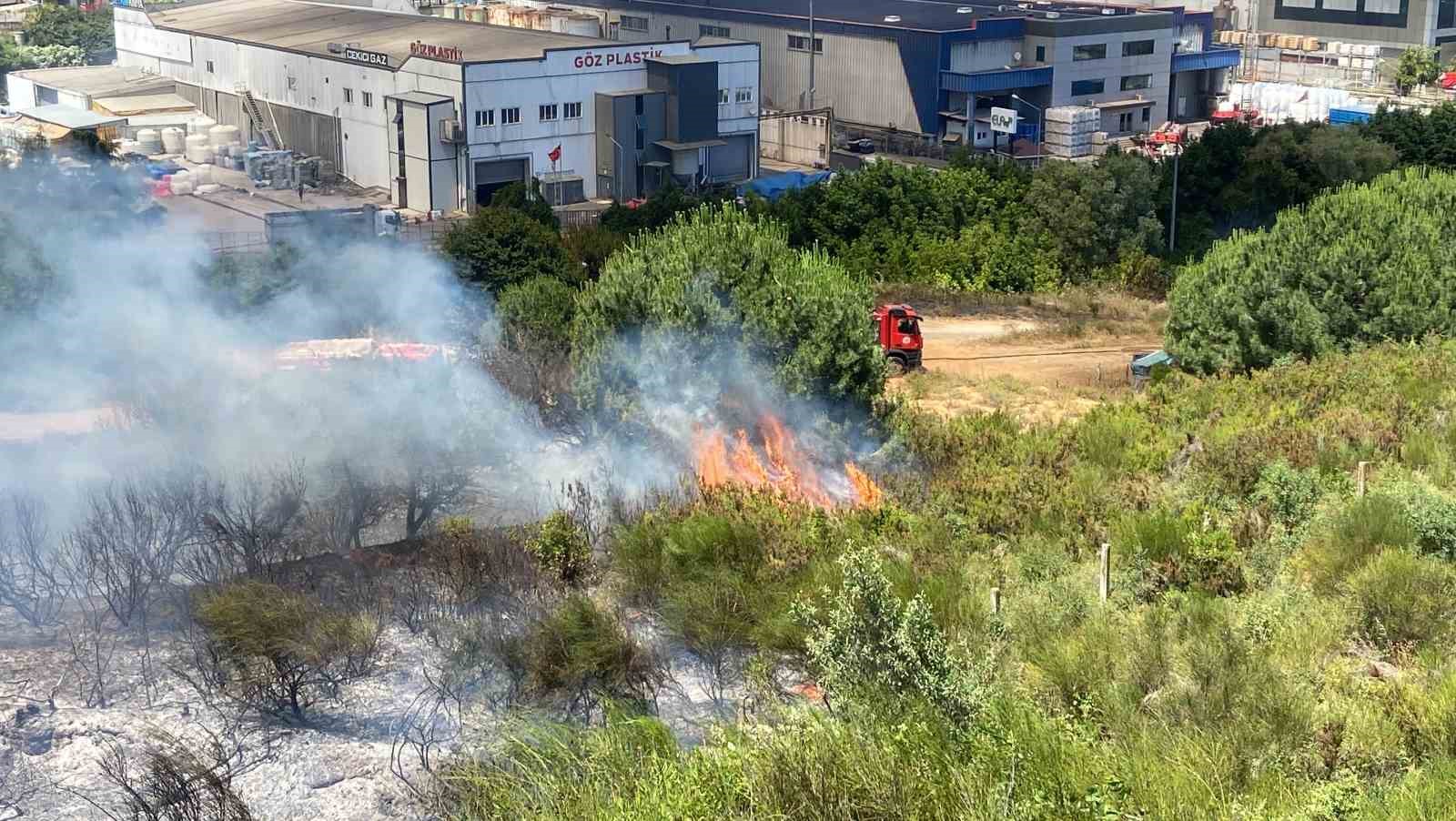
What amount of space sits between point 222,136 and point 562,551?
4562 cm

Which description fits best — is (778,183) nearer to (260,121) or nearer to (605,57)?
(605,57)

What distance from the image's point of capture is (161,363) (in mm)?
23141

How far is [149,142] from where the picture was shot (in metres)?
58.2

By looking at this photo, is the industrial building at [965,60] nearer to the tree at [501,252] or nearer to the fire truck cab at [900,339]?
the fire truck cab at [900,339]

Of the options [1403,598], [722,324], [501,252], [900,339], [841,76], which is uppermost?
[841,76]

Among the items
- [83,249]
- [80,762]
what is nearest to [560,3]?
[83,249]

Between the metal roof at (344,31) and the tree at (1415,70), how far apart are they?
150 ft

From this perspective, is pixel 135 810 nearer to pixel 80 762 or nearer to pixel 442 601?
pixel 80 762

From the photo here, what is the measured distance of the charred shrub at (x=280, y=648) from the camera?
14805 mm

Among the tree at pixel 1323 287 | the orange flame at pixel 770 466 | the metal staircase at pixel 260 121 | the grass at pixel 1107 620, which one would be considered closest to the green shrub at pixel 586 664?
the grass at pixel 1107 620

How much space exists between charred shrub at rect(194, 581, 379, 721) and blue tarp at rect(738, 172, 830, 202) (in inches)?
1438

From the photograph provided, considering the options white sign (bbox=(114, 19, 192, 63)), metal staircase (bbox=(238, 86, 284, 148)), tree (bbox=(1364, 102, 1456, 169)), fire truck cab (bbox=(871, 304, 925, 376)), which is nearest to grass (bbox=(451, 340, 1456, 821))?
fire truck cab (bbox=(871, 304, 925, 376))

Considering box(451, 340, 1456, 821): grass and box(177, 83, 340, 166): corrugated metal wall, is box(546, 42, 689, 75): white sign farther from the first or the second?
box(451, 340, 1456, 821): grass

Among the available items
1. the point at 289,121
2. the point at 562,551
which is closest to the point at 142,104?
the point at 289,121
